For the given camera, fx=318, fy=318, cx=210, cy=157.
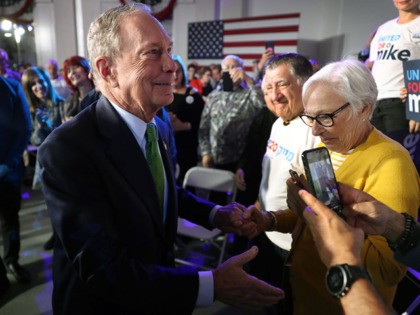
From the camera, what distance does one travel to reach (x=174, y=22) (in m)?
9.88

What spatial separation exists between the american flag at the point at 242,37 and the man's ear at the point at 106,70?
7078 millimetres

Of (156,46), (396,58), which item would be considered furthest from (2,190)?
(396,58)

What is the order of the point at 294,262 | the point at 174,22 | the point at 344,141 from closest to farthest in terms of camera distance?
the point at 344,141
the point at 294,262
the point at 174,22

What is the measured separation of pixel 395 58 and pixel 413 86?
2.12ft

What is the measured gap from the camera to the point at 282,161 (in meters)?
1.86

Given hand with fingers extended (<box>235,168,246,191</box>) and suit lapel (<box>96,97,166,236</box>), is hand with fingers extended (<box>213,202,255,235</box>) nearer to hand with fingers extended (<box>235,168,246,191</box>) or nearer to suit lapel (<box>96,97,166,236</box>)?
suit lapel (<box>96,97,166,236</box>)

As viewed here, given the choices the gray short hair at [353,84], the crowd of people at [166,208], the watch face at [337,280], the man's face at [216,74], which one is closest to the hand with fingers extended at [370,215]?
the crowd of people at [166,208]

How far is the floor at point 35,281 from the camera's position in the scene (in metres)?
2.50

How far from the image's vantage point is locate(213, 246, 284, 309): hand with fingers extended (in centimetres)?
104

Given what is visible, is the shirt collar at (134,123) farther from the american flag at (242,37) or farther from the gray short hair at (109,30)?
the american flag at (242,37)

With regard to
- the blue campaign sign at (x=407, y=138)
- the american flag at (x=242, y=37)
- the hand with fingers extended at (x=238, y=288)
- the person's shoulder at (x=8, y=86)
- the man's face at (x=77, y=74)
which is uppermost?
the american flag at (x=242, y=37)

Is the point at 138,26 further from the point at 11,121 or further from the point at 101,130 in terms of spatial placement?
the point at 11,121

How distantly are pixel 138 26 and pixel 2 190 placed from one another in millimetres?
2309

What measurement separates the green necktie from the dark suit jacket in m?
0.11
